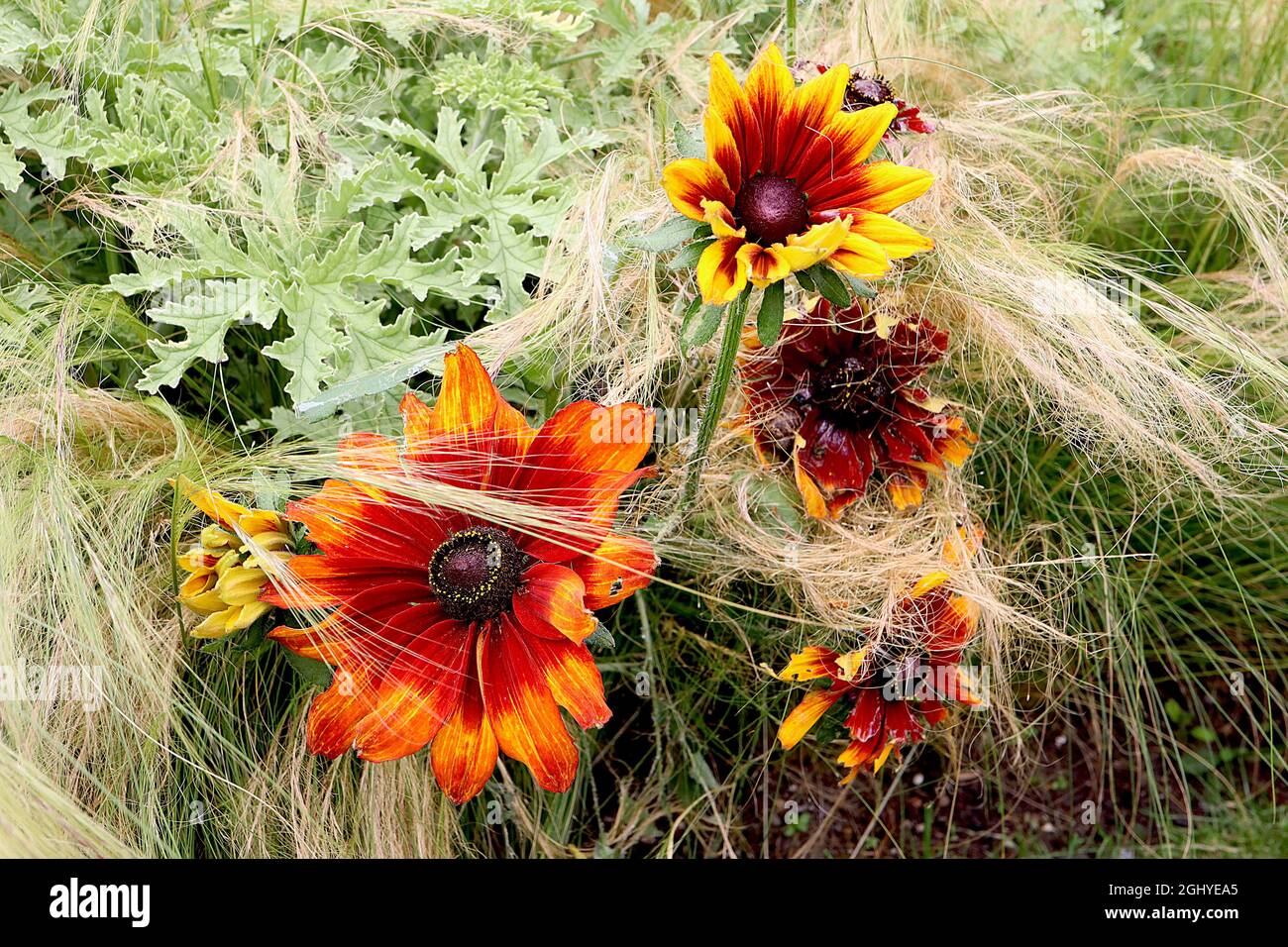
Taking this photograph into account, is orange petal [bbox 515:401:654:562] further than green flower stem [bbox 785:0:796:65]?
No

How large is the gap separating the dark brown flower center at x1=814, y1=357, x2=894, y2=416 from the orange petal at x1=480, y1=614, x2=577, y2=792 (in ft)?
1.54

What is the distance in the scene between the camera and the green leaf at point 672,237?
0.94 m

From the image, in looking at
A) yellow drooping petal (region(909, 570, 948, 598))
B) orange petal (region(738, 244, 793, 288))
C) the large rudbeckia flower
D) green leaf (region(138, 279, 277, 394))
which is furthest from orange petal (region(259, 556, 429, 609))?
yellow drooping petal (region(909, 570, 948, 598))

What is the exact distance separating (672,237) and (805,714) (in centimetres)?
55

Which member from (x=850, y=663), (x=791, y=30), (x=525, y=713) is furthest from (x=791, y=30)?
(x=525, y=713)

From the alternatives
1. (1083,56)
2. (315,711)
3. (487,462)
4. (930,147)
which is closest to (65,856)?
(315,711)

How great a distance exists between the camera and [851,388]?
48.7 inches

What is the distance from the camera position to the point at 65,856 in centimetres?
104

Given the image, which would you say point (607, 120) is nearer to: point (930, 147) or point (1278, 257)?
point (930, 147)

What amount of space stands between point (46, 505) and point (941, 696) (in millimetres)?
976

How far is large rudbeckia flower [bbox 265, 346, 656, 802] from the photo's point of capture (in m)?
0.96


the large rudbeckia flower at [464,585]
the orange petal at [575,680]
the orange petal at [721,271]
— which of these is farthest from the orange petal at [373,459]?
the orange petal at [721,271]

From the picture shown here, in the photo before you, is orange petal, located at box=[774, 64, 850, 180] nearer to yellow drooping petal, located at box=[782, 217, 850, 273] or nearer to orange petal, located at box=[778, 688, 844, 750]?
yellow drooping petal, located at box=[782, 217, 850, 273]

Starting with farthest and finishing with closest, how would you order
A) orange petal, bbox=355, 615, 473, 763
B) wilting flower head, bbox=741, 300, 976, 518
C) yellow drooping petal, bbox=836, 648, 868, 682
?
wilting flower head, bbox=741, 300, 976, 518 → yellow drooping petal, bbox=836, 648, 868, 682 → orange petal, bbox=355, 615, 473, 763
